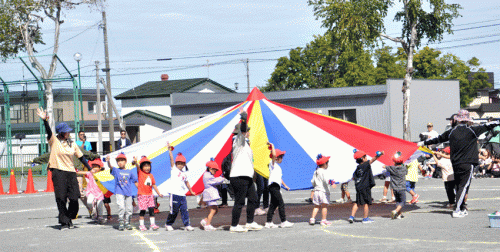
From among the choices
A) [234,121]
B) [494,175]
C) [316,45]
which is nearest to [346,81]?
[316,45]

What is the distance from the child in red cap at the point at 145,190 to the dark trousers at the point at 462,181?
543 cm

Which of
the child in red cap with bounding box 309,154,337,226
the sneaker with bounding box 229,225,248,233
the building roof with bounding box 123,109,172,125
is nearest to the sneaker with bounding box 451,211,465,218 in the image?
the child in red cap with bounding box 309,154,337,226

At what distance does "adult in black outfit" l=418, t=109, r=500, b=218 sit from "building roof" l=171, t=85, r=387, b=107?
24.1 metres

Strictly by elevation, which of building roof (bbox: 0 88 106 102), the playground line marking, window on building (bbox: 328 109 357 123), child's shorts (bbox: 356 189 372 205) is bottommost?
the playground line marking

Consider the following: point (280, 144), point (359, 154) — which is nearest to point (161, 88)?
point (280, 144)

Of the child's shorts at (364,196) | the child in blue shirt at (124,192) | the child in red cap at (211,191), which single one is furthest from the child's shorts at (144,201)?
the child's shorts at (364,196)

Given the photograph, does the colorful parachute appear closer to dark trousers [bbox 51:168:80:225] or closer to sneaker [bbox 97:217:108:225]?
dark trousers [bbox 51:168:80:225]

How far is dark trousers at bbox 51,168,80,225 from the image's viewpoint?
1187 cm

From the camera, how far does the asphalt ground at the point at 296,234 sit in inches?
354

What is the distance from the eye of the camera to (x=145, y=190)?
458 inches

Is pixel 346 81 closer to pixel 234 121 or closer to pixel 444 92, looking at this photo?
pixel 444 92

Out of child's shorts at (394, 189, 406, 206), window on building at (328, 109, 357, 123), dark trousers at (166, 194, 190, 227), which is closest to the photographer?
dark trousers at (166, 194, 190, 227)

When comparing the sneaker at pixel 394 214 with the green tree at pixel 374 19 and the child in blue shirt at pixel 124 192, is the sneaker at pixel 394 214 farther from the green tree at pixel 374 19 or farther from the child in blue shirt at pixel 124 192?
the green tree at pixel 374 19

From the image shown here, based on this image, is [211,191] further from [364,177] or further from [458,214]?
[458,214]
